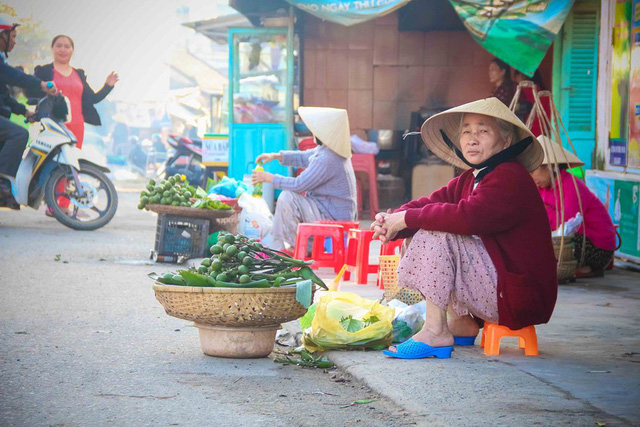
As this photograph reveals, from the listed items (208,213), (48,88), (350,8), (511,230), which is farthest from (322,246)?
(48,88)

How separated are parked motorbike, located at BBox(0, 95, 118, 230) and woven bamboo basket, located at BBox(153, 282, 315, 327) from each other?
6271 mm

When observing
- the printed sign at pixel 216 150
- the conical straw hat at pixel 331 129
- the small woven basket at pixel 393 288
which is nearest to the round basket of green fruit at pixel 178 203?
the conical straw hat at pixel 331 129

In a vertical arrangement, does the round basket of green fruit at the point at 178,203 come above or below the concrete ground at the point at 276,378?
above

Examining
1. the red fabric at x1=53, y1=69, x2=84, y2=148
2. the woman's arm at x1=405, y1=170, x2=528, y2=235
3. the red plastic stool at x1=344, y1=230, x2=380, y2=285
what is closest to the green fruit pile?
the red plastic stool at x1=344, y1=230, x2=380, y2=285

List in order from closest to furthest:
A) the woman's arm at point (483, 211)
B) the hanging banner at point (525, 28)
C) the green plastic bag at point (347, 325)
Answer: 1. the woman's arm at point (483, 211)
2. the green plastic bag at point (347, 325)
3. the hanging banner at point (525, 28)

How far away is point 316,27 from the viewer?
541 inches

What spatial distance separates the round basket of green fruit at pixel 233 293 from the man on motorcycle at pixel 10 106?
6.89m

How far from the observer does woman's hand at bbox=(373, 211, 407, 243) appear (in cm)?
457

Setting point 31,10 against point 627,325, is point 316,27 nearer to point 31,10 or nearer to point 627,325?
point 31,10

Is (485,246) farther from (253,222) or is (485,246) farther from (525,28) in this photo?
(525,28)

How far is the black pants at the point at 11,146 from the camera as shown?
10.9 m

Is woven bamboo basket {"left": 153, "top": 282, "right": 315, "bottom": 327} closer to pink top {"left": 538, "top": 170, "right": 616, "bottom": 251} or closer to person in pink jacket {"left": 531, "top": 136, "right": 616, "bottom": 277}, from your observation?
person in pink jacket {"left": 531, "top": 136, "right": 616, "bottom": 277}

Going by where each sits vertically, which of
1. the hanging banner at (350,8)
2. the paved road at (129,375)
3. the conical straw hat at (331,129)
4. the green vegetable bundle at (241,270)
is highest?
the hanging banner at (350,8)

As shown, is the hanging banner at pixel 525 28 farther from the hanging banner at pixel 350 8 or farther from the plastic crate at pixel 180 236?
the plastic crate at pixel 180 236
